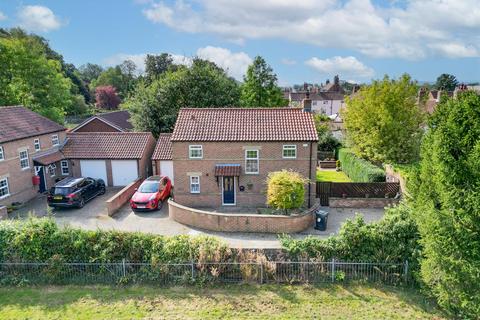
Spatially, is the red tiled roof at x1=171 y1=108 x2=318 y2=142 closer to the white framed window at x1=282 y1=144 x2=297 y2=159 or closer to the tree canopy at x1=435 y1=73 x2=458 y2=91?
the white framed window at x1=282 y1=144 x2=297 y2=159

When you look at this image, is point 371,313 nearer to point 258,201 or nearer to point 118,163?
point 258,201

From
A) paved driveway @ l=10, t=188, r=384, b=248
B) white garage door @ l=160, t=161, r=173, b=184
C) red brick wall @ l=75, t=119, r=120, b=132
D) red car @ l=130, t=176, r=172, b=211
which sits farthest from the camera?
red brick wall @ l=75, t=119, r=120, b=132

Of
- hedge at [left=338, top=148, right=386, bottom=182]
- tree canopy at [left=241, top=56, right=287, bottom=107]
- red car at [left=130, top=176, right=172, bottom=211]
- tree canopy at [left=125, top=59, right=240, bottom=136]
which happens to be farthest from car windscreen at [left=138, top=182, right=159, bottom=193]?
tree canopy at [left=241, top=56, right=287, bottom=107]

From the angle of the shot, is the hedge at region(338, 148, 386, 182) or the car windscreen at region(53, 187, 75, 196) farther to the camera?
the hedge at region(338, 148, 386, 182)

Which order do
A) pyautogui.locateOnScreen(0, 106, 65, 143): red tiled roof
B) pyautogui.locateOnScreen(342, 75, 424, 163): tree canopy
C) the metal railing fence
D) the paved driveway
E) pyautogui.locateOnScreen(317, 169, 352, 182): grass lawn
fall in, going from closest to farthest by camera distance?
the metal railing fence → the paved driveway → pyautogui.locateOnScreen(0, 106, 65, 143): red tiled roof → pyautogui.locateOnScreen(342, 75, 424, 163): tree canopy → pyautogui.locateOnScreen(317, 169, 352, 182): grass lawn

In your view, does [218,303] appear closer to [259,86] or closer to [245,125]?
[245,125]
